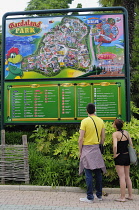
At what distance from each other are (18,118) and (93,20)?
367cm

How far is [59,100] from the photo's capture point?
929cm

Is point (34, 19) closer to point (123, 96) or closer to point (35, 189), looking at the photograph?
point (123, 96)

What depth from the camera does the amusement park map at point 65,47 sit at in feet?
30.6

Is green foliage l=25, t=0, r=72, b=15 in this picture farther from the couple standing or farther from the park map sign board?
the couple standing

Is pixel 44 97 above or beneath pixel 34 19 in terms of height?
beneath

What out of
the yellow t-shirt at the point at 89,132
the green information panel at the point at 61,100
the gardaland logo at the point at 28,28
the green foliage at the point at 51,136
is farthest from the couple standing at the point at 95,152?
the gardaland logo at the point at 28,28

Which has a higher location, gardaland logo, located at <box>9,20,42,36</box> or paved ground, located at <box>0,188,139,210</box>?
gardaland logo, located at <box>9,20,42,36</box>

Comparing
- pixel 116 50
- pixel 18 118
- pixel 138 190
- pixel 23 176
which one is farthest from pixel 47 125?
pixel 138 190

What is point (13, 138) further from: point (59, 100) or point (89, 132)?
point (89, 132)

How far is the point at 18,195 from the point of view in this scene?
284 inches

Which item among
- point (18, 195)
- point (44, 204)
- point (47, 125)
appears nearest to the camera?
point (44, 204)

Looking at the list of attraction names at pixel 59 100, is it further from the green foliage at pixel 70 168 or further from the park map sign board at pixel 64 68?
the green foliage at pixel 70 168

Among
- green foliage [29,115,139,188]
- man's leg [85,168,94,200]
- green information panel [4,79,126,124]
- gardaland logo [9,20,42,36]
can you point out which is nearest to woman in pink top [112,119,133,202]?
man's leg [85,168,94,200]

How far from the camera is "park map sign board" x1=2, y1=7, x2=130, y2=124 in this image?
30.2 feet
